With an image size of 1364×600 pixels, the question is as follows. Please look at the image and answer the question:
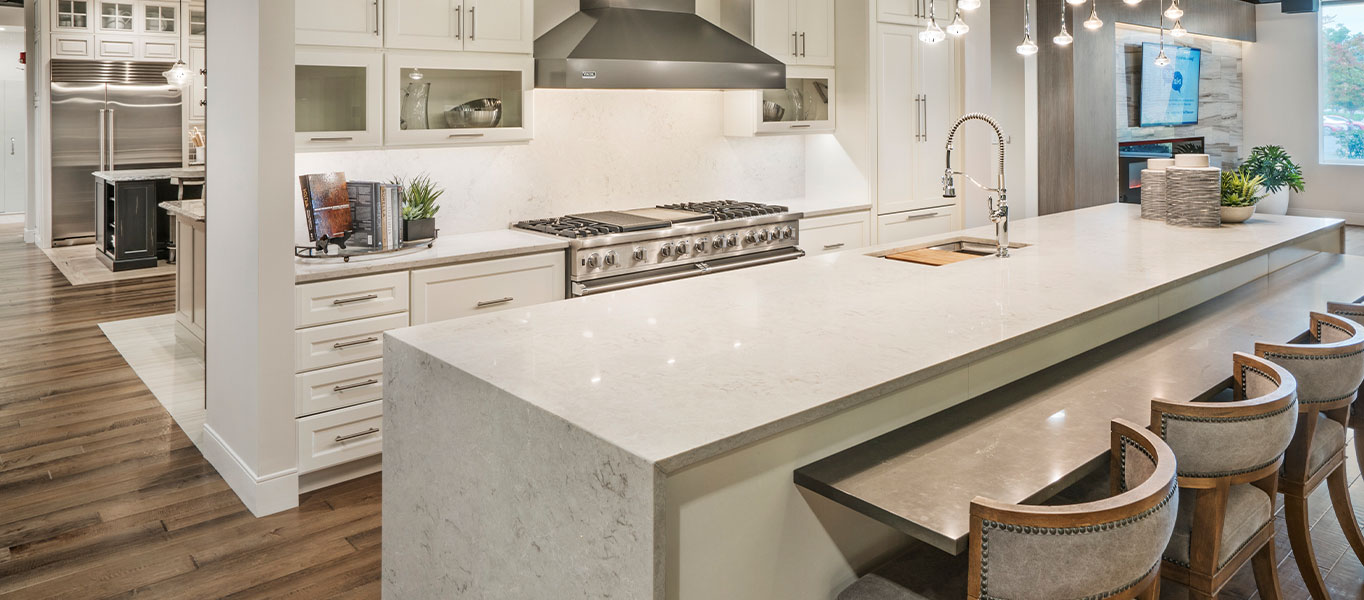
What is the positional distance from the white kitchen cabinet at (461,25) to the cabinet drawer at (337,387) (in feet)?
4.25

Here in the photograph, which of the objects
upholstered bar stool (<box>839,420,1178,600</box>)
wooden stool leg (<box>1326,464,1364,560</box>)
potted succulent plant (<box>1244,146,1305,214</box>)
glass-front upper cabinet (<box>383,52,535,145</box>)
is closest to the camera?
upholstered bar stool (<box>839,420,1178,600</box>)

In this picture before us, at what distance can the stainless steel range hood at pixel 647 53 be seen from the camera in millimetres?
4035

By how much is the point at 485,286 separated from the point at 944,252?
6.13 feet

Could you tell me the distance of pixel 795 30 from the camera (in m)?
5.16

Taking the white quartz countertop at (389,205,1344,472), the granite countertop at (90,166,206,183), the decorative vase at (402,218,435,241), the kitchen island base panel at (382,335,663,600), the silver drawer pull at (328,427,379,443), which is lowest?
the silver drawer pull at (328,427,379,443)

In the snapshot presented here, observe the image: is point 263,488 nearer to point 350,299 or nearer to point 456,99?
point 350,299

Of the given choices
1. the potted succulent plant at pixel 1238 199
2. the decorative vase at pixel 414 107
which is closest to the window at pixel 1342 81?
the potted succulent plant at pixel 1238 199

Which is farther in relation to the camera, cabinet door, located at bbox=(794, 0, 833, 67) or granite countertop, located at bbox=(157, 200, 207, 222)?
cabinet door, located at bbox=(794, 0, 833, 67)

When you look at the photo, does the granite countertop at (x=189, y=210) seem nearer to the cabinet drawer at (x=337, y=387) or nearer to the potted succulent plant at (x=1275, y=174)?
the cabinet drawer at (x=337, y=387)

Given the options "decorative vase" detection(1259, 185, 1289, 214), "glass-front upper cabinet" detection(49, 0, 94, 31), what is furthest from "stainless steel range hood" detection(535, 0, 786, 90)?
"decorative vase" detection(1259, 185, 1289, 214)

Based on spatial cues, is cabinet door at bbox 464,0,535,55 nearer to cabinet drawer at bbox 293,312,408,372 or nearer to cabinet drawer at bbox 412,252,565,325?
cabinet drawer at bbox 412,252,565,325

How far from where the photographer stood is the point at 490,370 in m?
1.92

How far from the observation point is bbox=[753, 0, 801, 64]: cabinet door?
4930mm

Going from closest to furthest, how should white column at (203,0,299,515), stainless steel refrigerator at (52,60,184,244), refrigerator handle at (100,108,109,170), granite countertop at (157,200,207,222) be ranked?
white column at (203,0,299,515)
granite countertop at (157,200,207,222)
stainless steel refrigerator at (52,60,184,244)
refrigerator handle at (100,108,109,170)
